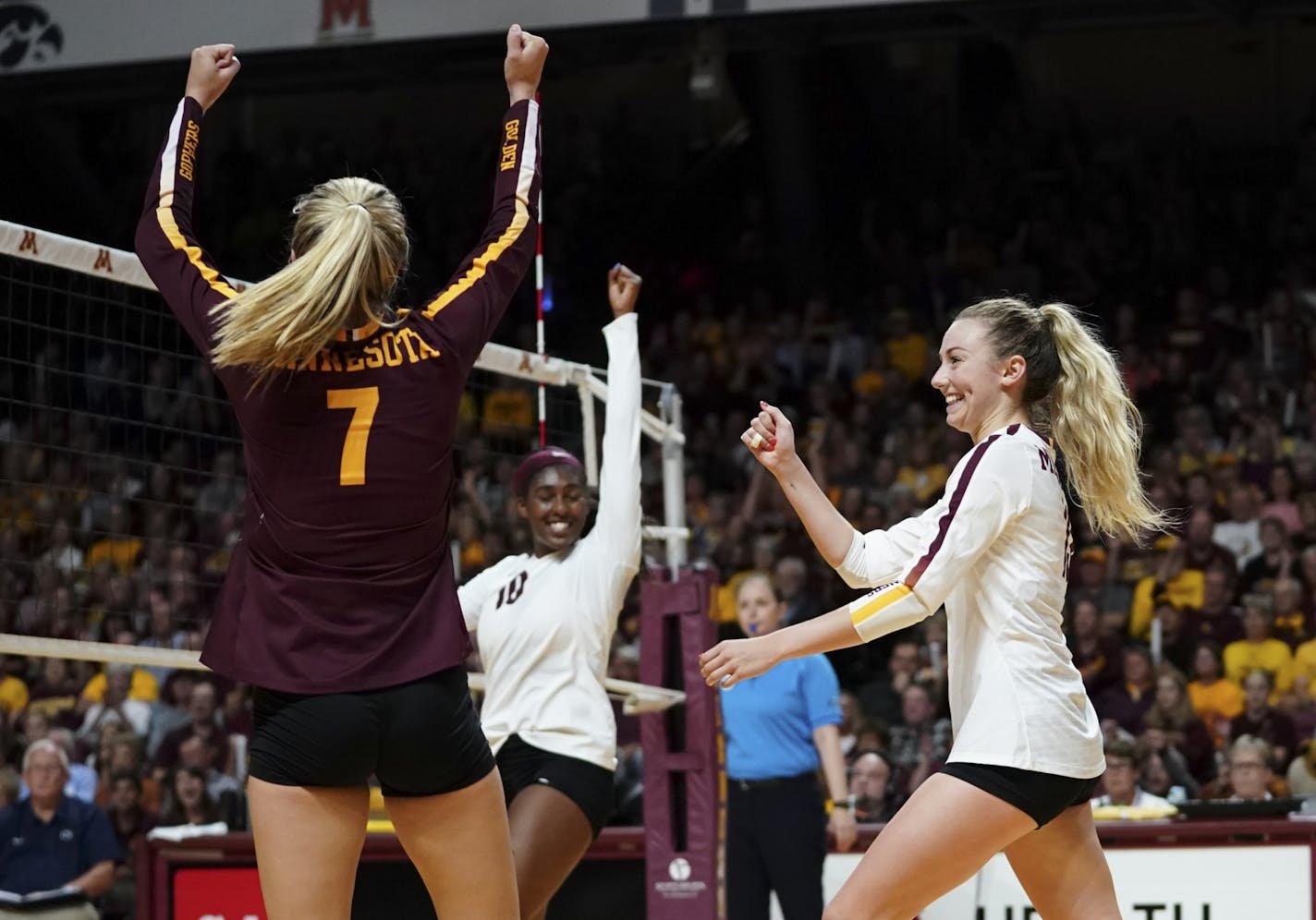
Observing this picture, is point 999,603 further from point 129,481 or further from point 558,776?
point 129,481

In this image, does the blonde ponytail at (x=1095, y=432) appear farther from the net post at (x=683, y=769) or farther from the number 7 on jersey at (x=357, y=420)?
the net post at (x=683, y=769)

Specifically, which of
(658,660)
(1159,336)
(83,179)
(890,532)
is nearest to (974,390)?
(890,532)

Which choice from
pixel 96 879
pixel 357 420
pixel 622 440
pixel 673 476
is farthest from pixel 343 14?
pixel 357 420

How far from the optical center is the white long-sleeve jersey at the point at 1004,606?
3.79m

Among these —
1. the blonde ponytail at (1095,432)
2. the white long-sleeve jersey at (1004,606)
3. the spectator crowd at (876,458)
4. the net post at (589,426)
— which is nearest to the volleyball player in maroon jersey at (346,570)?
the white long-sleeve jersey at (1004,606)

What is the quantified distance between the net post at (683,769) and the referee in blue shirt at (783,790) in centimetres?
78

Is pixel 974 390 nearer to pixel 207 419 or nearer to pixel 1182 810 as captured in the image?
pixel 1182 810

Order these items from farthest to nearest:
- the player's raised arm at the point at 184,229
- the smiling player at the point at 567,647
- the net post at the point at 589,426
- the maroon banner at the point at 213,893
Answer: the maroon banner at the point at 213,893, the net post at the point at 589,426, the smiling player at the point at 567,647, the player's raised arm at the point at 184,229

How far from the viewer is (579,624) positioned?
530 cm

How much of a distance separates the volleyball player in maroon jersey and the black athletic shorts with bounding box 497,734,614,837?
1629 millimetres

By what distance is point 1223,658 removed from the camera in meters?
10.8

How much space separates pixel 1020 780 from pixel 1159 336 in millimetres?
11374

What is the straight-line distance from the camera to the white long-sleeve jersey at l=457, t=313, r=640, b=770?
5219mm

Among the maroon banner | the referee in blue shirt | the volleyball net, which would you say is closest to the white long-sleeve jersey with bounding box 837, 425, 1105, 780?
the referee in blue shirt
